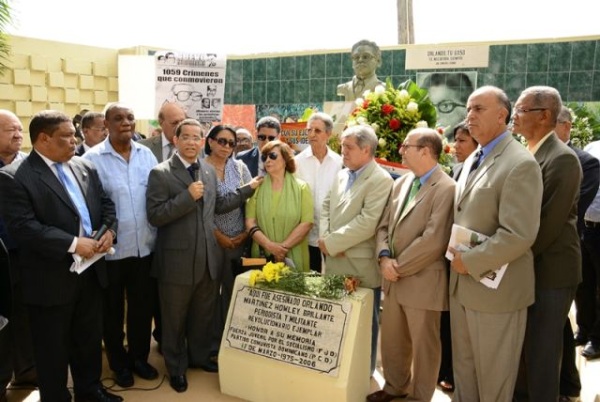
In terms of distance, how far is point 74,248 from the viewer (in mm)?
2838

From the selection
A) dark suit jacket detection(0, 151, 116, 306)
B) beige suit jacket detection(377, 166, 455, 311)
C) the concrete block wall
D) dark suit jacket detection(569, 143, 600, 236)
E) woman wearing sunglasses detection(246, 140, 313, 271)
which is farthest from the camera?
the concrete block wall

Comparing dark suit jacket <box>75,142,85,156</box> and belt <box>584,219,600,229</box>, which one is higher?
dark suit jacket <box>75,142,85,156</box>

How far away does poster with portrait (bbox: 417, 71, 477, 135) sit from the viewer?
7.71 metres

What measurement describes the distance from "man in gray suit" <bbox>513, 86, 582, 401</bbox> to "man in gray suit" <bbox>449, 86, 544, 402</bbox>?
0.15m

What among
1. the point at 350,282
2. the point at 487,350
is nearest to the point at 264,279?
the point at 350,282

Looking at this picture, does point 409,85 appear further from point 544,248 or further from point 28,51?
point 28,51

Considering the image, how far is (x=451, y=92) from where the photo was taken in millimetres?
7812

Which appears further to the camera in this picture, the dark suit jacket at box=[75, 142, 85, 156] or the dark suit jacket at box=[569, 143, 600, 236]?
the dark suit jacket at box=[75, 142, 85, 156]

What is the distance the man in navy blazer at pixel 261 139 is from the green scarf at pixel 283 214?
640 mm

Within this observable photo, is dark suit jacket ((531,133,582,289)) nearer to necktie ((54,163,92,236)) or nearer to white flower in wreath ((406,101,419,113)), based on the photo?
white flower in wreath ((406,101,419,113))

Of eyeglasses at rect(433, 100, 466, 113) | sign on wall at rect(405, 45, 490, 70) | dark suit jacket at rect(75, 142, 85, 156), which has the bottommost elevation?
dark suit jacket at rect(75, 142, 85, 156)

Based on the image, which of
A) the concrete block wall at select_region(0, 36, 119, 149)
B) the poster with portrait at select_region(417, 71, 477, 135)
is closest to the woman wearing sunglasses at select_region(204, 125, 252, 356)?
the poster with portrait at select_region(417, 71, 477, 135)

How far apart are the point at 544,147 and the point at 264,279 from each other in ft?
6.06

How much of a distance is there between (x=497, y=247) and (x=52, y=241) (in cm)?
236
